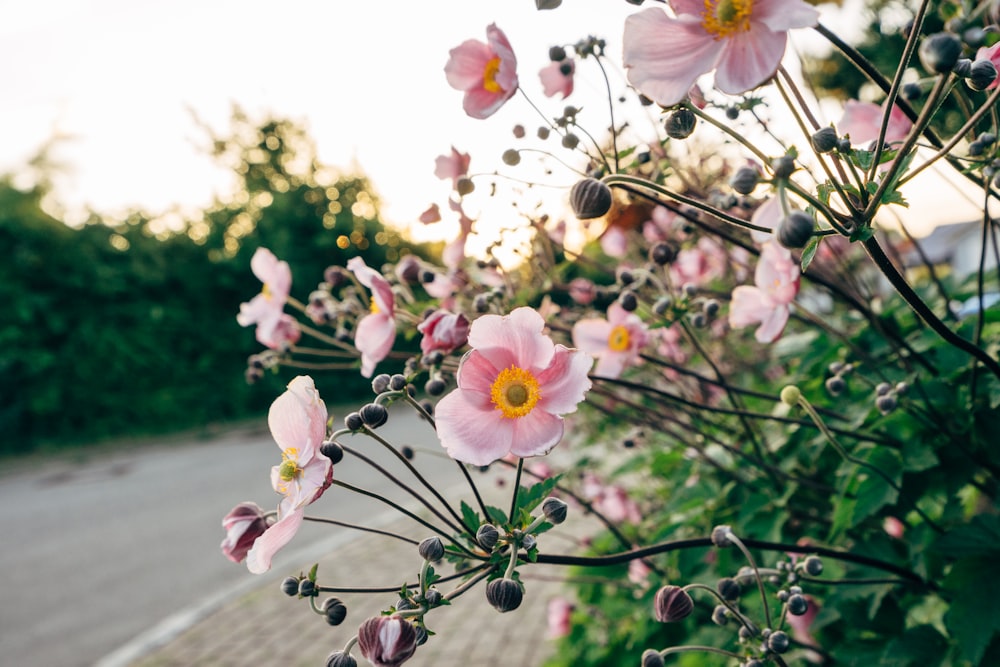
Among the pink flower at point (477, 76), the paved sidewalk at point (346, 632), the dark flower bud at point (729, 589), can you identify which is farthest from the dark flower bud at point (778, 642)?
the paved sidewalk at point (346, 632)

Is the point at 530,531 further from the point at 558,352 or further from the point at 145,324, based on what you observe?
the point at 145,324

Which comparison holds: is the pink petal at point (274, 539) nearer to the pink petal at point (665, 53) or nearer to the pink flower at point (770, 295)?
the pink petal at point (665, 53)

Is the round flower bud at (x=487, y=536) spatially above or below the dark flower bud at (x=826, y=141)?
below

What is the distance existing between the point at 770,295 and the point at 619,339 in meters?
0.34

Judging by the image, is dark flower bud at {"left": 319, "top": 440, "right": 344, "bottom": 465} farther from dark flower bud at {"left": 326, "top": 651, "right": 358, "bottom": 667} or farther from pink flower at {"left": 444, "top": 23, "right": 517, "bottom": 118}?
pink flower at {"left": 444, "top": 23, "right": 517, "bottom": 118}

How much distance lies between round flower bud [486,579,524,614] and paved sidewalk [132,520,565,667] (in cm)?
268

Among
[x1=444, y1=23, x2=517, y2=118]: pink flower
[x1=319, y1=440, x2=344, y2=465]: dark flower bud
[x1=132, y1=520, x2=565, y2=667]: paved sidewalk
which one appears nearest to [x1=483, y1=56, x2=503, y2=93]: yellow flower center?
[x1=444, y1=23, x2=517, y2=118]: pink flower

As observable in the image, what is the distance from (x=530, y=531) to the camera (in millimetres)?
834

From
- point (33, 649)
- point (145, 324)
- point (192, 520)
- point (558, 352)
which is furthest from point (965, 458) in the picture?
point (145, 324)

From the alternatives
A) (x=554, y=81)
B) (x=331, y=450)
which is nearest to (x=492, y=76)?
(x=554, y=81)

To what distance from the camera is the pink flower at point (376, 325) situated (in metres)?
1.25

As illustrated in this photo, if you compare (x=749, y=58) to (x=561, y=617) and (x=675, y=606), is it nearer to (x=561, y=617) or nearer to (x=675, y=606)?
(x=675, y=606)

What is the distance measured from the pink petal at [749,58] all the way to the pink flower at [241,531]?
2.61ft

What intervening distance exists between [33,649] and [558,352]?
16.6 ft
